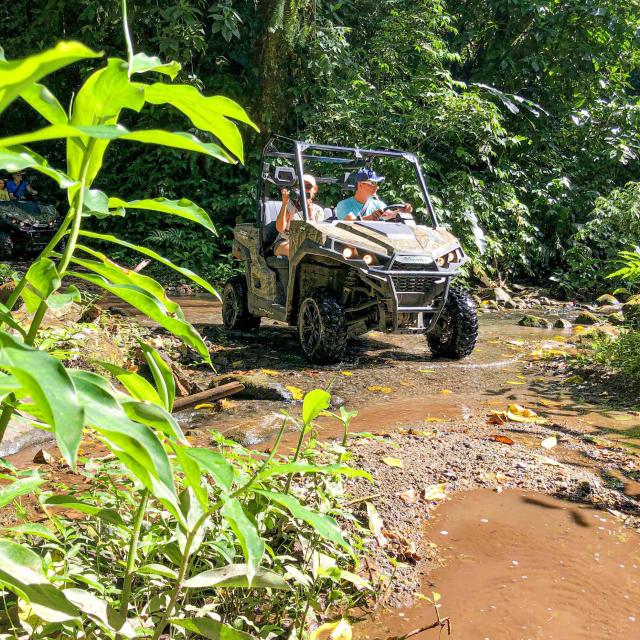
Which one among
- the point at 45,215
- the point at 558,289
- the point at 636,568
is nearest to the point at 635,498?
the point at 636,568

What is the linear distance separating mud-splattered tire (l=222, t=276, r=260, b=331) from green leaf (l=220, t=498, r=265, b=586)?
6.27 metres

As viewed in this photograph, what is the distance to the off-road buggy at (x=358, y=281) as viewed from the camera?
18.3 feet

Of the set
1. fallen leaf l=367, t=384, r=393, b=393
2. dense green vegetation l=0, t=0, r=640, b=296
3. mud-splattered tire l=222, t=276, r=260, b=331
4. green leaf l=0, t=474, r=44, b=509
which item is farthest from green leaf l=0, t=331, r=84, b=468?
dense green vegetation l=0, t=0, r=640, b=296

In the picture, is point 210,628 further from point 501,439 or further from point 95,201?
point 501,439

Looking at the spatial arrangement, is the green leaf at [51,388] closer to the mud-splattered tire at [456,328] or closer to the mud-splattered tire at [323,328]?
the mud-splattered tire at [323,328]

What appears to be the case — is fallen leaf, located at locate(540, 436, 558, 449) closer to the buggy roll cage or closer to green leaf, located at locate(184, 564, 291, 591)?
green leaf, located at locate(184, 564, 291, 591)

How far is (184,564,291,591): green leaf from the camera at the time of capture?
4.37 ft

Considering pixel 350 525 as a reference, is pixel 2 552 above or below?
above

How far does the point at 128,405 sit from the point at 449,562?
5.52ft

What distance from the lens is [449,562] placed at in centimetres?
234

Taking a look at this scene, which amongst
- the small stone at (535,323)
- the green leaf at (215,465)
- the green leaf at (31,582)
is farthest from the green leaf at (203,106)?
the small stone at (535,323)

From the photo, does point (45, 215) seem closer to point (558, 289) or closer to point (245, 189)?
point (245, 189)

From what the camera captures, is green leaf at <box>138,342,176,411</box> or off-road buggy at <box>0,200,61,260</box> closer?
green leaf at <box>138,342,176,411</box>

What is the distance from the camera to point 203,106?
39.8 inches
